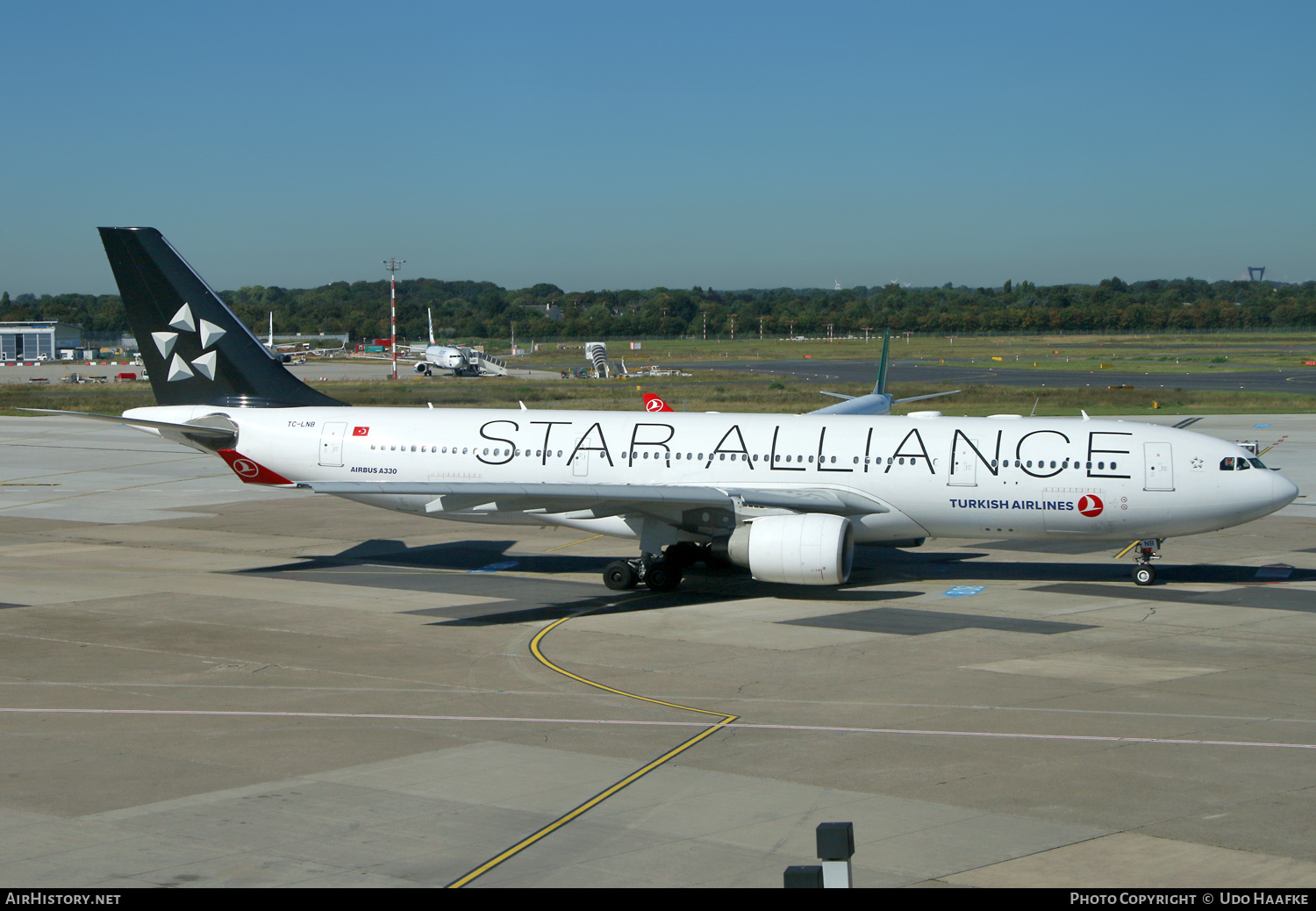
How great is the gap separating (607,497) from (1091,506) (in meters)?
11.2

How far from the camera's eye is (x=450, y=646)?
75.5ft

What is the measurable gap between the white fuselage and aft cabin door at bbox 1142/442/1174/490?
0.09 feet

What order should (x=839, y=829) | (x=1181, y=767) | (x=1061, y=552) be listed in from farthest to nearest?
(x=1061, y=552), (x=1181, y=767), (x=839, y=829)

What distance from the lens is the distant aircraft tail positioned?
1286 inches

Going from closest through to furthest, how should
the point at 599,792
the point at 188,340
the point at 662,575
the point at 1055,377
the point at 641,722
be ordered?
the point at 599,792 → the point at 641,722 → the point at 662,575 → the point at 188,340 → the point at 1055,377

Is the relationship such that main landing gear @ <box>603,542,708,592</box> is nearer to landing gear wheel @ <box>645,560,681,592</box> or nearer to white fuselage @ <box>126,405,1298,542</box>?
landing gear wheel @ <box>645,560,681,592</box>

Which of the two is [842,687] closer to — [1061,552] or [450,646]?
[450,646]

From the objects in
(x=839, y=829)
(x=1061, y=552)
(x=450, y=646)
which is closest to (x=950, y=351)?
(x=1061, y=552)

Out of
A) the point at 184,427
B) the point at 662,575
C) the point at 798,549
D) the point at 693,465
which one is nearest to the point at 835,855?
the point at 798,549

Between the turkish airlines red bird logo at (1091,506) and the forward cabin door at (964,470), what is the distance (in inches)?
95.8

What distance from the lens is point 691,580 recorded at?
101 ft

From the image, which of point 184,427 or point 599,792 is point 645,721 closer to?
point 599,792

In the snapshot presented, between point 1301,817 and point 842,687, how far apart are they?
25.0 ft

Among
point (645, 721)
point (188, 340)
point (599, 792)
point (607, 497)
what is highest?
point (188, 340)
